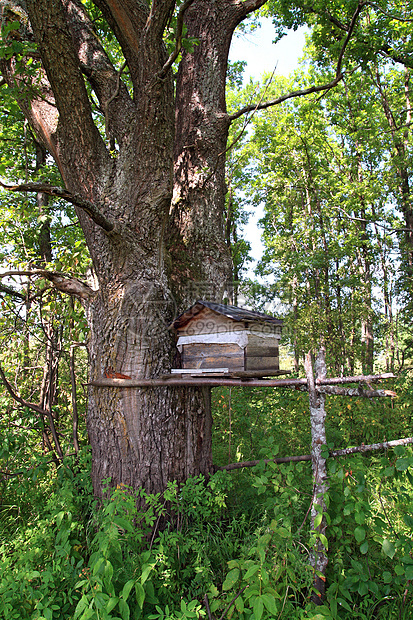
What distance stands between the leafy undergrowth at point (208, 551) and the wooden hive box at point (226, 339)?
1.92ft

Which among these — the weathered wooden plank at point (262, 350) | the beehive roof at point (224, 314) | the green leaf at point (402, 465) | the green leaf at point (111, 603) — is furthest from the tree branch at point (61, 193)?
the green leaf at point (402, 465)

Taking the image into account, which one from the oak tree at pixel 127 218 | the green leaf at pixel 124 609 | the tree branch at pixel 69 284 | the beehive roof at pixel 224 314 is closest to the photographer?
the green leaf at pixel 124 609

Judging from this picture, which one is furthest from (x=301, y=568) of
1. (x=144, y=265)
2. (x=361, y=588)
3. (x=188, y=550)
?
(x=144, y=265)

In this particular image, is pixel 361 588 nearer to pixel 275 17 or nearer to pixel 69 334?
pixel 69 334

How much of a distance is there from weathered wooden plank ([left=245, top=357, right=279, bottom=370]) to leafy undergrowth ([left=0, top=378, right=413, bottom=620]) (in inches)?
20.1

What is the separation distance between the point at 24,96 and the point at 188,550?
3.91m

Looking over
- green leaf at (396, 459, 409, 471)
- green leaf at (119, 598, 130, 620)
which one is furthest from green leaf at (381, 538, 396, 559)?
green leaf at (119, 598, 130, 620)

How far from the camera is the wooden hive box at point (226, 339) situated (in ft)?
8.04

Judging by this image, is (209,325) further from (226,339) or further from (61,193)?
(61,193)

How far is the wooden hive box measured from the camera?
8.04 ft

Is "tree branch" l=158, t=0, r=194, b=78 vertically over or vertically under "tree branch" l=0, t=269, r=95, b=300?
over

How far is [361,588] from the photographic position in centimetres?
218

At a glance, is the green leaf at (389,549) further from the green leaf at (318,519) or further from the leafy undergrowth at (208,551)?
the green leaf at (318,519)

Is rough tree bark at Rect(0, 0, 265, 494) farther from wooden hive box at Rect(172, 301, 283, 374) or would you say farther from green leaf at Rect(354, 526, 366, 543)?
green leaf at Rect(354, 526, 366, 543)
